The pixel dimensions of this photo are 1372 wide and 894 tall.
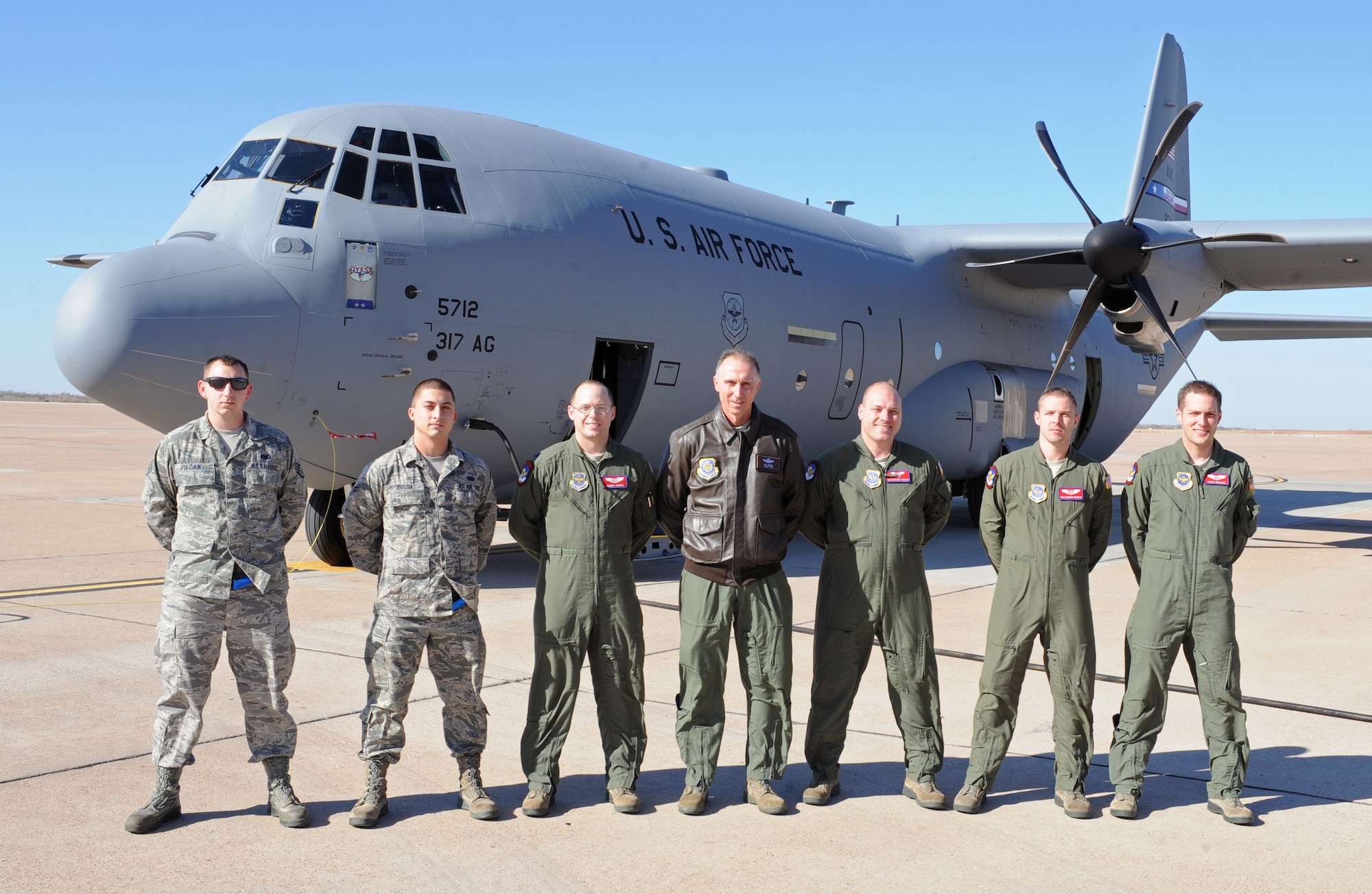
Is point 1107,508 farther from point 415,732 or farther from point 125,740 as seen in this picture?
point 125,740

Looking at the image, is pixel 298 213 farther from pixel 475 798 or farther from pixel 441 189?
pixel 475 798

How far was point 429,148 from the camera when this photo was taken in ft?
33.4

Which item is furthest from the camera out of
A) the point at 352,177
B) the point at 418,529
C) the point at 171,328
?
the point at 352,177

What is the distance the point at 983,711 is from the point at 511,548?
886 cm

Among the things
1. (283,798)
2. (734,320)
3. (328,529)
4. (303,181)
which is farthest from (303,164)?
(283,798)

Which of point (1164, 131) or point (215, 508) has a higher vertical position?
point (1164, 131)

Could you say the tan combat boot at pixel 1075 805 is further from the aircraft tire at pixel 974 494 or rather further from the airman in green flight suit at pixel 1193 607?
the aircraft tire at pixel 974 494

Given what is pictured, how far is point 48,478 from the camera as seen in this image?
22.3m

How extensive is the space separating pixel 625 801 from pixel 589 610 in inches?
32.2

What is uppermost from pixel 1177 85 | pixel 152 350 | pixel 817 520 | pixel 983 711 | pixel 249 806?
pixel 1177 85

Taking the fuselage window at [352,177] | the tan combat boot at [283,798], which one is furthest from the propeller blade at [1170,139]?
the tan combat boot at [283,798]

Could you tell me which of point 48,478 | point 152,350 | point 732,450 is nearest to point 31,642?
point 152,350

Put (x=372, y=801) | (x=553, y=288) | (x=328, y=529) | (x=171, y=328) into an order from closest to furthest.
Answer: (x=372, y=801), (x=171, y=328), (x=553, y=288), (x=328, y=529)

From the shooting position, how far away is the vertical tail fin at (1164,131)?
18125 millimetres
